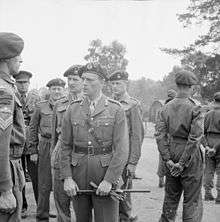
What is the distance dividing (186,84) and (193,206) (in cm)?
162

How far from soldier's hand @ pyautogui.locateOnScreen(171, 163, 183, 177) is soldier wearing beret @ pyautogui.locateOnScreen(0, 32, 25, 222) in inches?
95.1

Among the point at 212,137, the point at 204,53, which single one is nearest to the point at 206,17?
the point at 204,53

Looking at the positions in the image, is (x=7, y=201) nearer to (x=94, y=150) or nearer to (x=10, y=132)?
(x=10, y=132)

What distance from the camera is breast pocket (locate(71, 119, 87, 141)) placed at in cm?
453

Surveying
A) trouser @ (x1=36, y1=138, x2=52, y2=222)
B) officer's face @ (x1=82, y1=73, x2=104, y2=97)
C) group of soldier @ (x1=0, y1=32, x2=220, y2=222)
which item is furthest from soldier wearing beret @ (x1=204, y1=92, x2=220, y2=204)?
officer's face @ (x1=82, y1=73, x2=104, y2=97)

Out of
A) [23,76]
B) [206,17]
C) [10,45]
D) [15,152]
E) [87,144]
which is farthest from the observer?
[206,17]

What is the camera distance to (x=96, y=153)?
4473 mm

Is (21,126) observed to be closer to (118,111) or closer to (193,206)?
(118,111)

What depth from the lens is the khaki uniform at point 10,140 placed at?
3.46m

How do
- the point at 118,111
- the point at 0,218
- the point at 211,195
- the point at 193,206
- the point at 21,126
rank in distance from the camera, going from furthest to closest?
the point at 211,195 → the point at 193,206 → the point at 118,111 → the point at 21,126 → the point at 0,218

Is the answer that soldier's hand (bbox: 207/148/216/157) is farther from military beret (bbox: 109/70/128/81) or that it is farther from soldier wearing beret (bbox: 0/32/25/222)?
soldier wearing beret (bbox: 0/32/25/222)

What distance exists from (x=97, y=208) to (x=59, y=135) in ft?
5.24

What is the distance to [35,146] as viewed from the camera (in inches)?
270

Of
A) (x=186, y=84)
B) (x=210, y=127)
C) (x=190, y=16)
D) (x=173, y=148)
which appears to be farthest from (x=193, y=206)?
(x=190, y=16)
